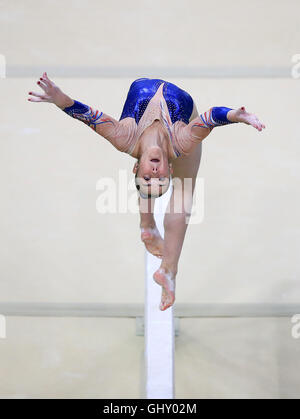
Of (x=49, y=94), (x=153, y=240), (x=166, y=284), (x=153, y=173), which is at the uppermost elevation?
(x=49, y=94)

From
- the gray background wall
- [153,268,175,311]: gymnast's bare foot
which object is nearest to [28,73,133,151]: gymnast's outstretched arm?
[153,268,175,311]: gymnast's bare foot

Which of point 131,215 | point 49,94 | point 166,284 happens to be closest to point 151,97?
point 49,94

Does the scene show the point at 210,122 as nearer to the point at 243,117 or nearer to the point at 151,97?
the point at 243,117

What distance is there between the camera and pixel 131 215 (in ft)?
13.1

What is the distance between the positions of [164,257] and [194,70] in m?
2.16

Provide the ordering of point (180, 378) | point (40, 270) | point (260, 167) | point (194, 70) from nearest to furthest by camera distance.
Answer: point (180, 378) < point (40, 270) < point (260, 167) < point (194, 70)

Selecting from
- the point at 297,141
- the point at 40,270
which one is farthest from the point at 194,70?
the point at 40,270

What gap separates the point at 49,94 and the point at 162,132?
1.18 feet

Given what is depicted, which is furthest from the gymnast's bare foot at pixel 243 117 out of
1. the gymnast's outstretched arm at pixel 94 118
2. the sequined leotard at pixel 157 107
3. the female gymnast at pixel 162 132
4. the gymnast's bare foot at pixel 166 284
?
the gymnast's bare foot at pixel 166 284

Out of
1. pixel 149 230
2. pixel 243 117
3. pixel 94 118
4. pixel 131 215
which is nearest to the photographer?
pixel 243 117

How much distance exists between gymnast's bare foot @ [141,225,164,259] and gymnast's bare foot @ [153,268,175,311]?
0.16 meters

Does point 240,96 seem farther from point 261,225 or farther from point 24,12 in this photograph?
point 24,12

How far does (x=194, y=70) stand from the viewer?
14.4 ft

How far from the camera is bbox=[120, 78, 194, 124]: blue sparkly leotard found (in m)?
2.32
